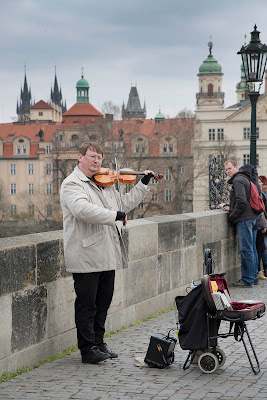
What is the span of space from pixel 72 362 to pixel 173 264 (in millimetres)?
2793

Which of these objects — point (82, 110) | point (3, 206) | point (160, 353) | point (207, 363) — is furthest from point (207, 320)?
point (82, 110)

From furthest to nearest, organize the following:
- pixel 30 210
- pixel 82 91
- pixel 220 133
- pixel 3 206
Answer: pixel 82 91 → pixel 30 210 → pixel 3 206 → pixel 220 133

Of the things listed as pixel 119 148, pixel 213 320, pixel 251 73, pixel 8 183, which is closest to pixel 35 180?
pixel 8 183

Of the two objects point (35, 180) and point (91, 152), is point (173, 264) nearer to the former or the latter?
point (91, 152)

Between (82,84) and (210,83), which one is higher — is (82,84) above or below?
below

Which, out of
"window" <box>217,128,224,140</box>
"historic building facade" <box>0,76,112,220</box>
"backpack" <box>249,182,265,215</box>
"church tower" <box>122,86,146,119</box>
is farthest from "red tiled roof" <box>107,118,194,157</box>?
"church tower" <box>122,86,146,119</box>

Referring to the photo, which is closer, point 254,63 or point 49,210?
point 254,63

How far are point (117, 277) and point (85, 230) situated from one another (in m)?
1.45

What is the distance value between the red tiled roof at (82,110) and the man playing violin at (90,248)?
104 m

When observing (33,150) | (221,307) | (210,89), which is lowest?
(221,307)

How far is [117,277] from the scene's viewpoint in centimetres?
693

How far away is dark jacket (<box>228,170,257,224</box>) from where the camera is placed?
9.78 meters

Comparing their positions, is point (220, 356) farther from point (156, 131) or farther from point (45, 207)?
point (156, 131)

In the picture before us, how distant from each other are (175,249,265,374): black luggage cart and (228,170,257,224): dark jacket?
14.1 feet
